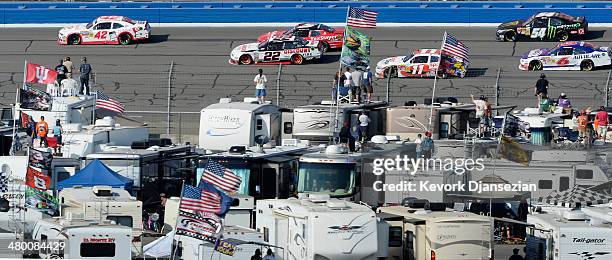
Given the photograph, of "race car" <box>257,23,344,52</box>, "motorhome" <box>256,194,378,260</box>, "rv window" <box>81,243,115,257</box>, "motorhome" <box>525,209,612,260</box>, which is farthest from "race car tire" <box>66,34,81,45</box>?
"motorhome" <box>525,209,612,260</box>

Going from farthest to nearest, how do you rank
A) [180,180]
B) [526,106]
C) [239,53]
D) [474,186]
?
[239,53]
[526,106]
[180,180]
[474,186]

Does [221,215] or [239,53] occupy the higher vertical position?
[239,53]

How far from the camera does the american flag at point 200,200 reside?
95.8 ft

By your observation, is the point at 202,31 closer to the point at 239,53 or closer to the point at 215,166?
the point at 239,53

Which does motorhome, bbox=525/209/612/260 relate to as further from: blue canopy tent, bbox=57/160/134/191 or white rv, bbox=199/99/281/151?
white rv, bbox=199/99/281/151

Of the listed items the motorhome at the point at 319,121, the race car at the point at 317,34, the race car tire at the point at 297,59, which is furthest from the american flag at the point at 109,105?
the race car at the point at 317,34

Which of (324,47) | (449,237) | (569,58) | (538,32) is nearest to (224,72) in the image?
(324,47)

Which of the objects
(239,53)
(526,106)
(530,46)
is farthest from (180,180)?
(530,46)

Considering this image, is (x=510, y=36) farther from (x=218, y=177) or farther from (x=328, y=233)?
(x=218, y=177)

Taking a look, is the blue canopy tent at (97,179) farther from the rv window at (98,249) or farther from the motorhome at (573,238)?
the motorhome at (573,238)

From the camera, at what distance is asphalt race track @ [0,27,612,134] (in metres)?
50.6

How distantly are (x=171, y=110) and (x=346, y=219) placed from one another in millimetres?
19364

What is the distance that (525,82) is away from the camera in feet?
172

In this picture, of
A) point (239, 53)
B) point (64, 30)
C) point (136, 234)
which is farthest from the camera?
point (64, 30)
